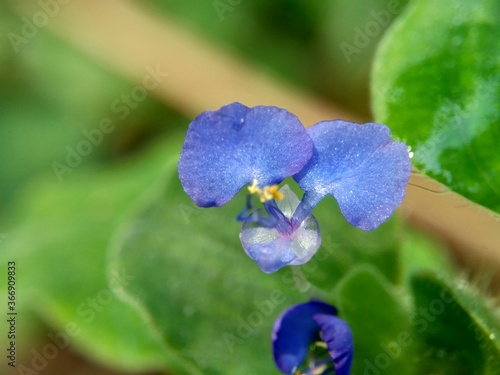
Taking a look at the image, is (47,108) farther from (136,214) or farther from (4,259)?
(136,214)

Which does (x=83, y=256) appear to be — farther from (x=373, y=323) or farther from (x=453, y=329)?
(x=453, y=329)

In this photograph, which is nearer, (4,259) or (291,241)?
(291,241)

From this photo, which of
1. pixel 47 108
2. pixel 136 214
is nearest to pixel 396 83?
pixel 136 214

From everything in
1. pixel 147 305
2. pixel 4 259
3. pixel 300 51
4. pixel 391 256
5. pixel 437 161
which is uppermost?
pixel 300 51

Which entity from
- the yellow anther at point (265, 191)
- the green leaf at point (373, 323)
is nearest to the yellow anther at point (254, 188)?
the yellow anther at point (265, 191)

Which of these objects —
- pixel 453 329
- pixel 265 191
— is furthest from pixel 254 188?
pixel 453 329

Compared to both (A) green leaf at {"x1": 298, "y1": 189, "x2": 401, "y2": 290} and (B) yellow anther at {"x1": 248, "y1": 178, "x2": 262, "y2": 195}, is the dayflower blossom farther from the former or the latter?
(A) green leaf at {"x1": 298, "y1": 189, "x2": 401, "y2": 290}

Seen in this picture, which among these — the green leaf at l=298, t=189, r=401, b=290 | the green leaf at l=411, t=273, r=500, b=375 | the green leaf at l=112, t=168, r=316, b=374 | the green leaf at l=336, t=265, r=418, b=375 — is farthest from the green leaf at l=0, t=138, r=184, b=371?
the green leaf at l=411, t=273, r=500, b=375
